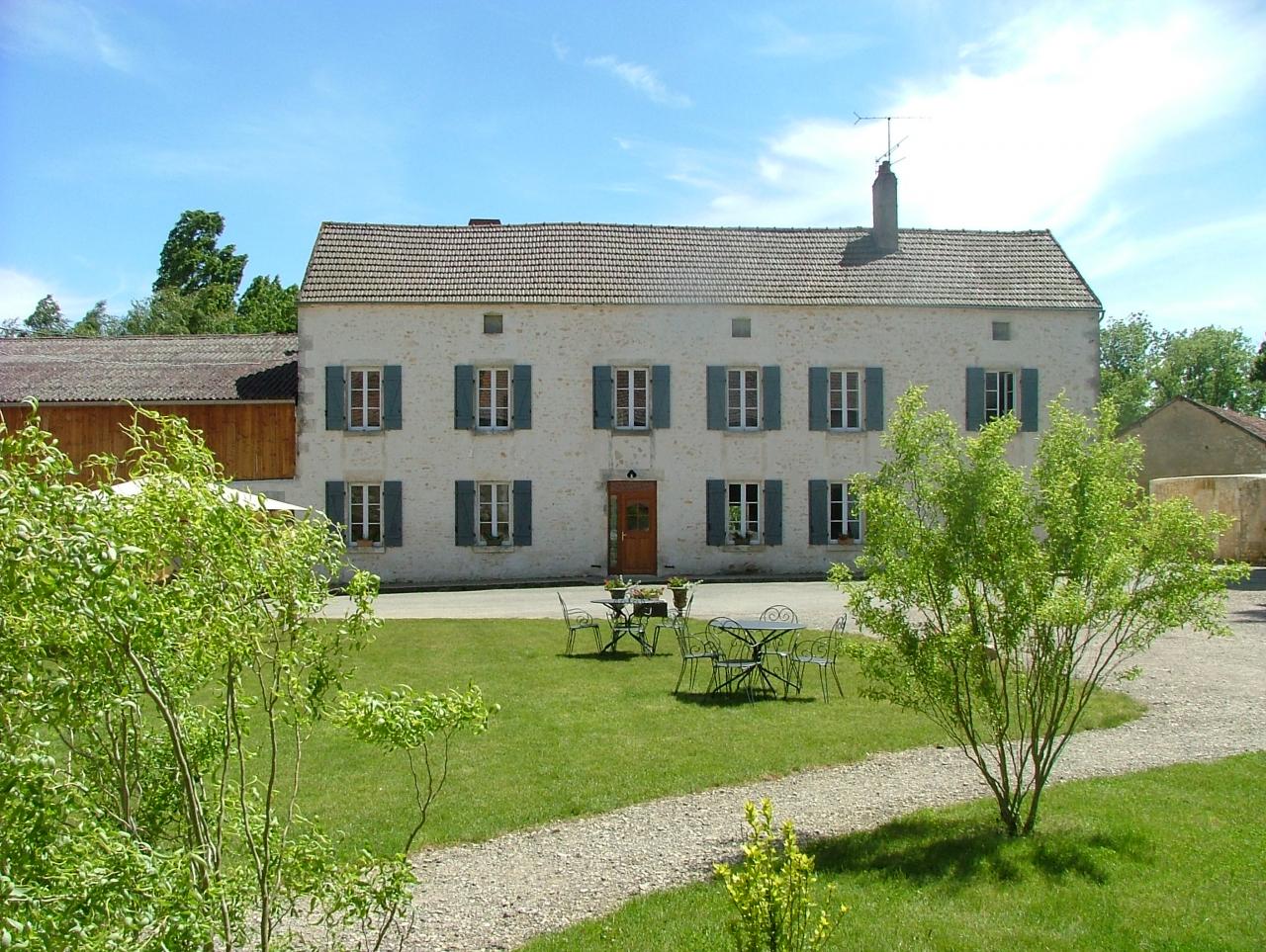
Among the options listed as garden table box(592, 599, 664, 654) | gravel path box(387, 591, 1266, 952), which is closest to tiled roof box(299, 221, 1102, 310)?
garden table box(592, 599, 664, 654)

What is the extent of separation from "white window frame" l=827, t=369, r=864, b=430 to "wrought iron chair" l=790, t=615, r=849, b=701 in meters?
10.5

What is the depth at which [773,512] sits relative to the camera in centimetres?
2386

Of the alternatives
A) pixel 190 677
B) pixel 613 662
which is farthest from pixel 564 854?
pixel 613 662

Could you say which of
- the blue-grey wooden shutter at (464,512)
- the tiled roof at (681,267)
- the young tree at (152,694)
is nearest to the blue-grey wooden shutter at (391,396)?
the tiled roof at (681,267)

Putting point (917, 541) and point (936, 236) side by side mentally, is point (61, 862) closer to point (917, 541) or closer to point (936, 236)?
point (917, 541)

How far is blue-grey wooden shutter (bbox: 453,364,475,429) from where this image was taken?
2330 centimetres

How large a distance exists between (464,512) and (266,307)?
91.6 feet

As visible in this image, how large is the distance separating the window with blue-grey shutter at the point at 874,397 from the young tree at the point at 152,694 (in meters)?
21.0

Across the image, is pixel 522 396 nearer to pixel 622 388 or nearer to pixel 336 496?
pixel 622 388

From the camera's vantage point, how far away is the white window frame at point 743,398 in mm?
24078

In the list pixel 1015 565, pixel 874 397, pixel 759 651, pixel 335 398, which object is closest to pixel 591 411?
pixel 335 398

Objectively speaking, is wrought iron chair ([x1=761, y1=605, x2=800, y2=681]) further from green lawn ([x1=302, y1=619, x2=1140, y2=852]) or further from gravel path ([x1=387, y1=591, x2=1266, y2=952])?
gravel path ([x1=387, y1=591, x2=1266, y2=952])

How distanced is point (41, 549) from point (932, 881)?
191 inches

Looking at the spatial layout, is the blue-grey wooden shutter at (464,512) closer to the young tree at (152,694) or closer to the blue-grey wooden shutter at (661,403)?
the blue-grey wooden shutter at (661,403)
